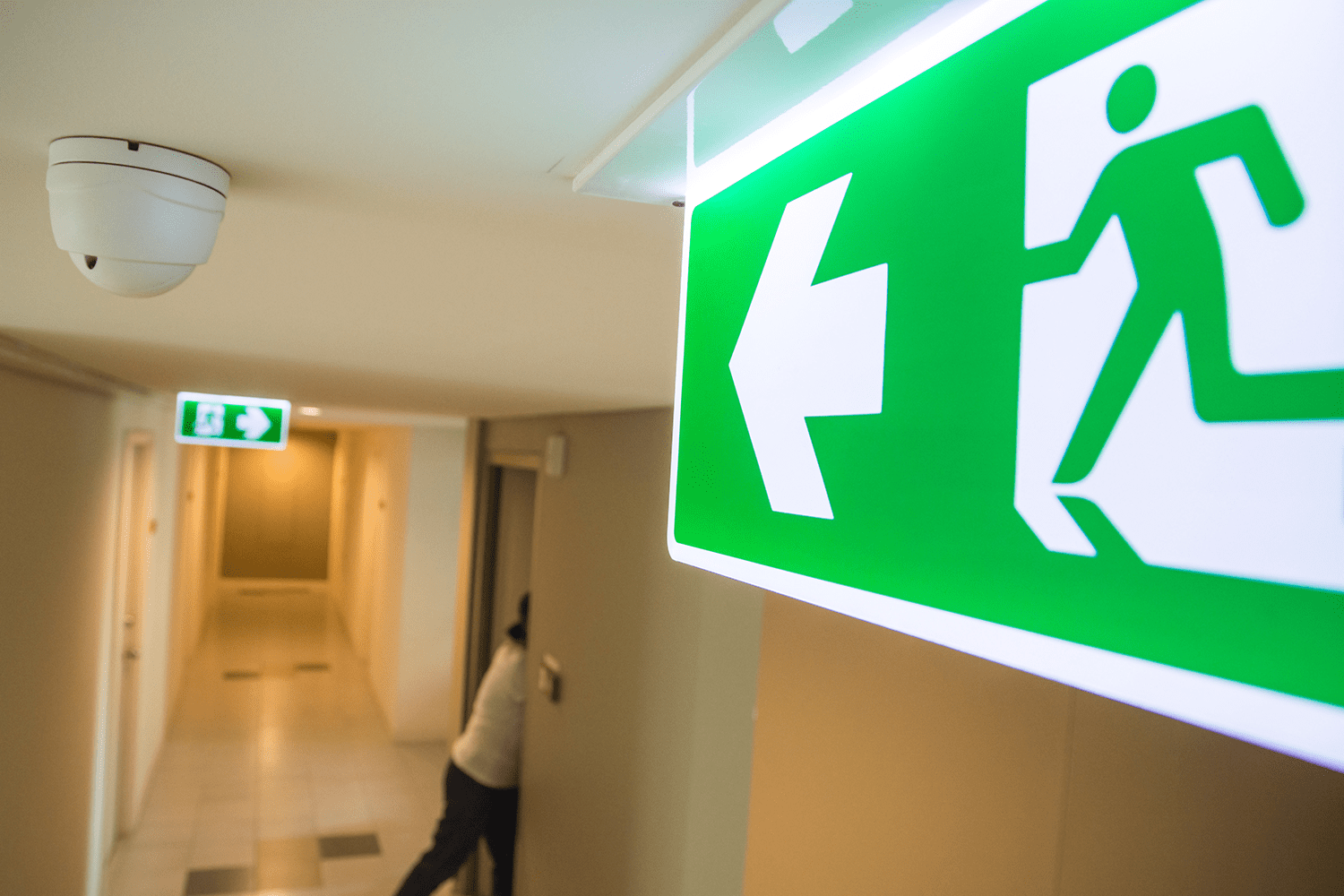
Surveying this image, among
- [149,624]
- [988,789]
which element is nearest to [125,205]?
[988,789]

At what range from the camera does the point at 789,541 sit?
718 mm

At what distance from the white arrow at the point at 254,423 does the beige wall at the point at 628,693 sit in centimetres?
201

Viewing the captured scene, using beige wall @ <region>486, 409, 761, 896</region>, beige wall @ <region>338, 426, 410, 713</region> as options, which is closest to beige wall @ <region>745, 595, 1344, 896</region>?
beige wall @ <region>486, 409, 761, 896</region>

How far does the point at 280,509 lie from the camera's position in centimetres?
1448

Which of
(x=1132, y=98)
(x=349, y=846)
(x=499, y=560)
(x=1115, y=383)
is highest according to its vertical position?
(x=1132, y=98)

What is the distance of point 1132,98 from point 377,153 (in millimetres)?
886

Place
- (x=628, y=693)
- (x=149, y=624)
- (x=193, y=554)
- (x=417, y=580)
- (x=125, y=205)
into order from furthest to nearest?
Answer: 1. (x=193, y=554)
2. (x=417, y=580)
3. (x=149, y=624)
4. (x=628, y=693)
5. (x=125, y=205)

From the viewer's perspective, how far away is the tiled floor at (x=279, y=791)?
5.06m

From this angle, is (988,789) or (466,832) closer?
(988,789)

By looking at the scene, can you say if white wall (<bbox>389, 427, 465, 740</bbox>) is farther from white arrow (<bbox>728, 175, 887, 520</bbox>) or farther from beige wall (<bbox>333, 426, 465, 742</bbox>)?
white arrow (<bbox>728, 175, 887, 520</bbox>)

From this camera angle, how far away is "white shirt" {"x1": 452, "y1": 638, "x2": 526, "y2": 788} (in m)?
4.78

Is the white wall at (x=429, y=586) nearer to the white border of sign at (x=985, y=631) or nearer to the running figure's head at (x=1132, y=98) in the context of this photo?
the white border of sign at (x=985, y=631)

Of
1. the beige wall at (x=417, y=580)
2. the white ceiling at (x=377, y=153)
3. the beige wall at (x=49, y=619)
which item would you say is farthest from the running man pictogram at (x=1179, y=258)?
the beige wall at (x=417, y=580)

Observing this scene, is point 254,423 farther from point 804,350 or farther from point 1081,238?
point 1081,238
